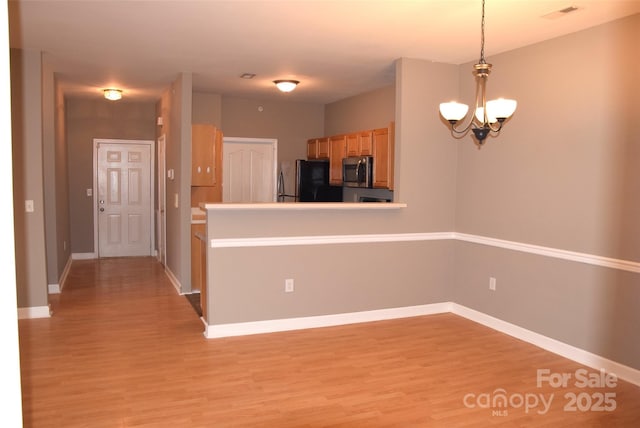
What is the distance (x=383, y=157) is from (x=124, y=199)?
492 centimetres

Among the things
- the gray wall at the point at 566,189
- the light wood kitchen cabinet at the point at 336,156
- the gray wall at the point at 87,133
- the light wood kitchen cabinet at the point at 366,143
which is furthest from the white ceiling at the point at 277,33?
the gray wall at the point at 87,133

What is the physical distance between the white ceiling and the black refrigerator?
162cm

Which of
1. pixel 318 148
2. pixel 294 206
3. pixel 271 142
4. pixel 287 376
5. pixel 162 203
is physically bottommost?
pixel 287 376

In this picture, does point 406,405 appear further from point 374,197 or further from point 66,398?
point 374,197

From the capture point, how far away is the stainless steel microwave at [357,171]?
20.0 feet

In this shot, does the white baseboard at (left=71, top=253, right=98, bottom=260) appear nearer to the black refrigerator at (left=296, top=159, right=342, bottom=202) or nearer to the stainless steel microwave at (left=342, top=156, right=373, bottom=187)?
the black refrigerator at (left=296, top=159, right=342, bottom=202)

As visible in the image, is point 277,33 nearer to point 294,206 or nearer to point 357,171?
point 294,206

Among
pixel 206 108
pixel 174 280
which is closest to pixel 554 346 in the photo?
pixel 174 280

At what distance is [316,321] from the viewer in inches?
189

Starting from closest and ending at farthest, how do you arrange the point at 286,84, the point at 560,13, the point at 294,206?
the point at 560,13 → the point at 294,206 → the point at 286,84

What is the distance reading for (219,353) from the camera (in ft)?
13.4

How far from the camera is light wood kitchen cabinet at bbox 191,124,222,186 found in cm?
625

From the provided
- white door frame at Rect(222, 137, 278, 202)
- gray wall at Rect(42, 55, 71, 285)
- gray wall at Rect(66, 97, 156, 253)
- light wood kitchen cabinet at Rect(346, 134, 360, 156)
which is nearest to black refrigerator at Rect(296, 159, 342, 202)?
white door frame at Rect(222, 137, 278, 202)

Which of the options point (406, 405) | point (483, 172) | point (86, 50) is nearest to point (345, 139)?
point (483, 172)
